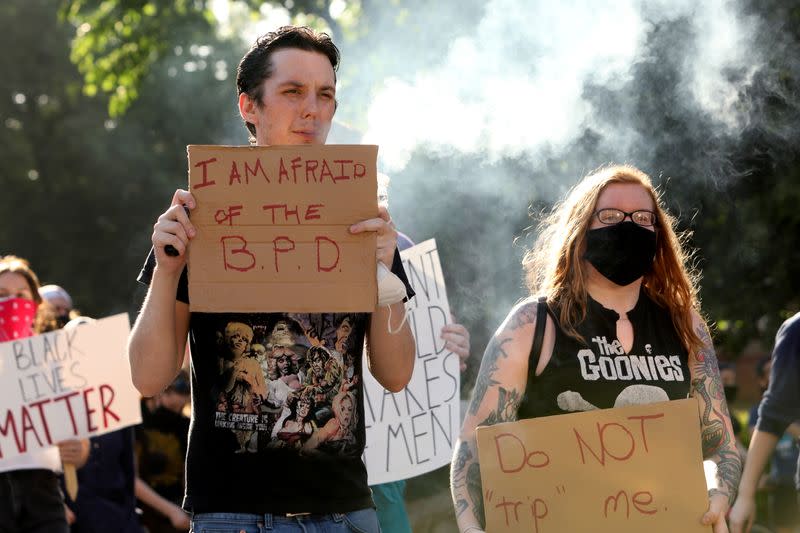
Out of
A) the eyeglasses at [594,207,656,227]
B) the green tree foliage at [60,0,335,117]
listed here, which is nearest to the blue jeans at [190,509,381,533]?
the eyeglasses at [594,207,656,227]

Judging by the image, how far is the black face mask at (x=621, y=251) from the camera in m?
3.30

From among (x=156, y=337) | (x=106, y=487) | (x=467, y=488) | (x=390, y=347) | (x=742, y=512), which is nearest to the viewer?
(x=156, y=337)

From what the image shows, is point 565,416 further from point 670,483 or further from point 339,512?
point 339,512

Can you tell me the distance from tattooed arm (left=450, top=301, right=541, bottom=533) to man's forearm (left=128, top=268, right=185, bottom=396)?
0.81 metres

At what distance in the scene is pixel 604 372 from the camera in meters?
3.16

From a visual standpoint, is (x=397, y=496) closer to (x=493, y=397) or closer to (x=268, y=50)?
(x=493, y=397)

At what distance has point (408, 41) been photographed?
13414 millimetres

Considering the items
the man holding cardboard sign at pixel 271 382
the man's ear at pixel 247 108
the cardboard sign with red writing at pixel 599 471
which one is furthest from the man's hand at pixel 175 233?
the cardboard sign with red writing at pixel 599 471

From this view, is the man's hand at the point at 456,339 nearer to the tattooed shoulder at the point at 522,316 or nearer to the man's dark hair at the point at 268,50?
the tattooed shoulder at the point at 522,316

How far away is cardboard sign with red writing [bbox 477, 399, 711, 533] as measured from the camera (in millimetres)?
2998

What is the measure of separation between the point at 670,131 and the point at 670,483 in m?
5.13

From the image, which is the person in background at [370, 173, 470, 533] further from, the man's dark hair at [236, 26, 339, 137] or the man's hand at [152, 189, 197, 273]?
the man's hand at [152, 189, 197, 273]

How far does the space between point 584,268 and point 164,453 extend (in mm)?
4868

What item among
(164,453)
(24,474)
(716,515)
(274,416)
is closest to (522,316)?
(716,515)
